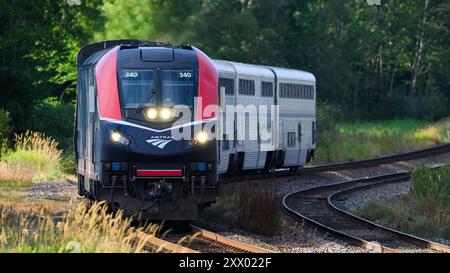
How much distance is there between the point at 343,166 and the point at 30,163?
10.7 metres

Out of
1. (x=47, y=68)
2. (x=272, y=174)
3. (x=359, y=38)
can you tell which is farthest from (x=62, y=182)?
(x=359, y=38)

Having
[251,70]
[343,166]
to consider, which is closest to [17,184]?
[251,70]

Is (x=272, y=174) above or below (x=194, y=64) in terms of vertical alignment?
below

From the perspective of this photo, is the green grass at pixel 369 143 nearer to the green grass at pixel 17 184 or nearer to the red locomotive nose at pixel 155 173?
the green grass at pixel 17 184

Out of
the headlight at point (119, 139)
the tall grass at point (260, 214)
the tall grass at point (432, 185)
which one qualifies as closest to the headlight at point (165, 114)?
the headlight at point (119, 139)

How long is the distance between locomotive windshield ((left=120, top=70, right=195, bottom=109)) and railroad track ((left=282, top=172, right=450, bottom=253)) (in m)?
3.17

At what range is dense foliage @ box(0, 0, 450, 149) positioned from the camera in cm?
5909

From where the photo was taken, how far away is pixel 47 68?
1484 inches

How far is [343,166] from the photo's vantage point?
115ft

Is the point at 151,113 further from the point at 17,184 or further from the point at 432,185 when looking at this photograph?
the point at 17,184

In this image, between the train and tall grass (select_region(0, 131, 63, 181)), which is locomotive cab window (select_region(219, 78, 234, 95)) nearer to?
tall grass (select_region(0, 131, 63, 181))

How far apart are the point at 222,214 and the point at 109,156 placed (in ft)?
9.70
